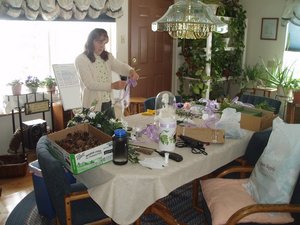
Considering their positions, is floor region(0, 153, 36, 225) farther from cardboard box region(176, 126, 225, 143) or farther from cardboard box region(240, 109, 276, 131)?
cardboard box region(240, 109, 276, 131)

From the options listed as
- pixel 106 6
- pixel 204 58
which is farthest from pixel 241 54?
pixel 106 6

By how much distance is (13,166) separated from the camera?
2982 mm

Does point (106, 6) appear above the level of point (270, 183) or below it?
above

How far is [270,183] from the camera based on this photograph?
1.67 m

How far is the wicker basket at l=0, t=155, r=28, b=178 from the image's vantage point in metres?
2.97

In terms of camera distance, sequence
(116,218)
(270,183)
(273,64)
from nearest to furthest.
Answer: (116,218)
(270,183)
(273,64)

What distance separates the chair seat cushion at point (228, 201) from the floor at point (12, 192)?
1.55 metres

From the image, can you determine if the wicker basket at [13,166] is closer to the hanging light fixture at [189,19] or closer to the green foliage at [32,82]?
the green foliage at [32,82]

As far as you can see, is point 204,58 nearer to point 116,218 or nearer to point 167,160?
point 167,160

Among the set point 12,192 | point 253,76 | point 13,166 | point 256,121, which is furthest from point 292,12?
point 12,192

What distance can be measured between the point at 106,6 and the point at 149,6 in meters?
0.80

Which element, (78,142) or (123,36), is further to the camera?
(123,36)

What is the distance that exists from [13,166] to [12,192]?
315mm

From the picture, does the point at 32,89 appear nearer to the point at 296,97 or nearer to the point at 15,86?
the point at 15,86
